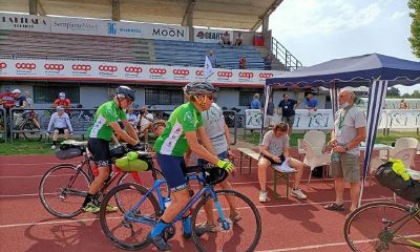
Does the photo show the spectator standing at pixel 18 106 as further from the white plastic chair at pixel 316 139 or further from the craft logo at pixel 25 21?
the craft logo at pixel 25 21

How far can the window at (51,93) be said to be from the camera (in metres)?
17.1

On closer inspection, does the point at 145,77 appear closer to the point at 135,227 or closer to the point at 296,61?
the point at 296,61

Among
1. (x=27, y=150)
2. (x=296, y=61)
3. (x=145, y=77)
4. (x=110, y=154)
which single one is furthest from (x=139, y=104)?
(x=110, y=154)

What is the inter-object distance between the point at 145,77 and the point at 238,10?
11942 millimetres

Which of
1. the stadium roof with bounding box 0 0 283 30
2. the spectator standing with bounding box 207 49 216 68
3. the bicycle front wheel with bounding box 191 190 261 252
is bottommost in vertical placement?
the bicycle front wheel with bounding box 191 190 261 252

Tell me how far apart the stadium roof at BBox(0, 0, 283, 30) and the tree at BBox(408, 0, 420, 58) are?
28.6 feet

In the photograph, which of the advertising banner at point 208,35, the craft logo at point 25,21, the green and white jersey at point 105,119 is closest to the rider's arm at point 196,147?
the green and white jersey at point 105,119

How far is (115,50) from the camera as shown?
68.2ft

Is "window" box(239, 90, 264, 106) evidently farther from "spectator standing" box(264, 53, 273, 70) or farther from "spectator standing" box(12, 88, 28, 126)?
"spectator standing" box(12, 88, 28, 126)

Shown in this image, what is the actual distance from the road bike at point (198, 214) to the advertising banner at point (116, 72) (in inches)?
555

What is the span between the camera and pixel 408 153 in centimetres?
600

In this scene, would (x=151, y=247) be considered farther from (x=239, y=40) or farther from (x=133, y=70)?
(x=239, y=40)

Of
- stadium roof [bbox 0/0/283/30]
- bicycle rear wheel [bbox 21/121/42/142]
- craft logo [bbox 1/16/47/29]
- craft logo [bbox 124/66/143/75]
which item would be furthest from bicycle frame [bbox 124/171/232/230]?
stadium roof [bbox 0/0/283/30]

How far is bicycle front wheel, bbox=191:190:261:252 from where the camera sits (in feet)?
11.0
